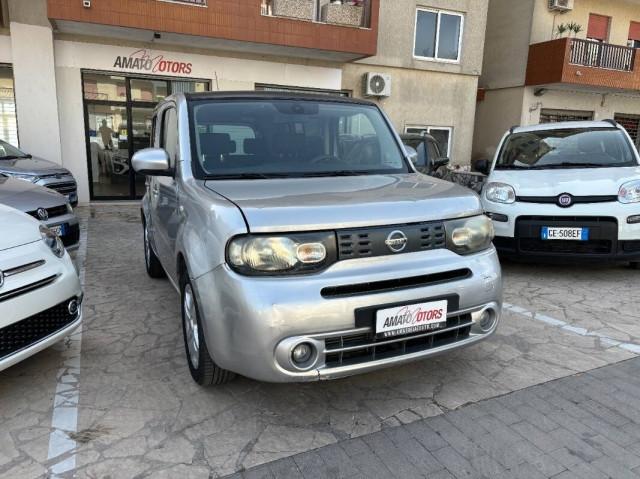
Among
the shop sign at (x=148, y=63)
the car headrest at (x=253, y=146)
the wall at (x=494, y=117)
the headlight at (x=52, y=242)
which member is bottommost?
the headlight at (x=52, y=242)

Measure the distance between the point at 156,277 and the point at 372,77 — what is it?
31.9 feet

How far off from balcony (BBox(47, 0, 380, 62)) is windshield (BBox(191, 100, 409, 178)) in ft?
25.5

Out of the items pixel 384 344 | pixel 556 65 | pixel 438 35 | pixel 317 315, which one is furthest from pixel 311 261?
pixel 556 65

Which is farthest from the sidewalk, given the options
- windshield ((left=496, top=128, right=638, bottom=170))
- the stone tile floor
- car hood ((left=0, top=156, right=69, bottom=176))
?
car hood ((left=0, top=156, right=69, bottom=176))

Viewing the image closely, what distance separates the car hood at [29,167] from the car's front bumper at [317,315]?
677cm

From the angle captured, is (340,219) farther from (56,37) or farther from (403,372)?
(56,37)

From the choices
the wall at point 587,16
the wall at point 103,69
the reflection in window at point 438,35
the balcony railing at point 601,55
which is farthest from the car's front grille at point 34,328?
the wall at point 587,16

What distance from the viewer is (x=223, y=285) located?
240cm

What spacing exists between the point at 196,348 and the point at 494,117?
16541mm

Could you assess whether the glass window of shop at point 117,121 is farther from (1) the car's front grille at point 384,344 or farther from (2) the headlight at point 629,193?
(1) the car's front grille at point 384,344

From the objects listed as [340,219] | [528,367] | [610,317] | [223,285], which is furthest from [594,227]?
[223,285]

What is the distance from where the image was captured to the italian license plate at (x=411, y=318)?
96.3 inches

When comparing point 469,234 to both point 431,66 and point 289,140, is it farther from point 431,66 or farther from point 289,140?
point 431,66

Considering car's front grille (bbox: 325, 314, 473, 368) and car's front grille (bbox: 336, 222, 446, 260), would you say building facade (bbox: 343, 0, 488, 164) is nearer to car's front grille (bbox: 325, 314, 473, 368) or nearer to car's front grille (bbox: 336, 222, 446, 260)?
car's front grille (bbox: 336, 222, 446, 260)
